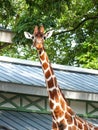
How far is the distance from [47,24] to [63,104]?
4174mm

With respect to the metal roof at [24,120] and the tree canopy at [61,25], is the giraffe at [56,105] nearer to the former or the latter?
the metal roof at [24,120]

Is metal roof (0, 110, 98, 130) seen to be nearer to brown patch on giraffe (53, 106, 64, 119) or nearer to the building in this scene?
the building

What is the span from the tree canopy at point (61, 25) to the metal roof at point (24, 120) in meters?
1.87

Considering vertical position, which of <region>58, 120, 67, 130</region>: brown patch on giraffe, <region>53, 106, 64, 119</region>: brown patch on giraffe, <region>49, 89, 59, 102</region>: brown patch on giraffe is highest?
<region>49, 89, 59, 102</region>: brown patch on giraffe

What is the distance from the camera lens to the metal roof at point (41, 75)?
627 inches

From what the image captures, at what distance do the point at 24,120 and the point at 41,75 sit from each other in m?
2.95

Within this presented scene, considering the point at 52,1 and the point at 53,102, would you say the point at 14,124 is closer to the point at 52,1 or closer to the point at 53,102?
the point at 53,102

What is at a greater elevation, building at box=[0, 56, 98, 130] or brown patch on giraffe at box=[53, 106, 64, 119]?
brown patch on giraffe at box=[53, 106, 64, 119]

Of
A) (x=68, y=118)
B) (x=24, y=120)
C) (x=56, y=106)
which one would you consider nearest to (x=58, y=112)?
(x=56, y=106)

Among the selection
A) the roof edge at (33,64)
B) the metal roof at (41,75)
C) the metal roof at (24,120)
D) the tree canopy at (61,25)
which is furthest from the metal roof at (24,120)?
the roof edge at (33,64)

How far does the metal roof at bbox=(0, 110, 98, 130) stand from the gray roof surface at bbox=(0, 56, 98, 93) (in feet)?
3.11

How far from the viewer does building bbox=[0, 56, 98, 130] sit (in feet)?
46.7

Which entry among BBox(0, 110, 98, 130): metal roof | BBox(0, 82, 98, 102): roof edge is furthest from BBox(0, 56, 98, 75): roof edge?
BBox(0, 82, 98, 102): roof edge

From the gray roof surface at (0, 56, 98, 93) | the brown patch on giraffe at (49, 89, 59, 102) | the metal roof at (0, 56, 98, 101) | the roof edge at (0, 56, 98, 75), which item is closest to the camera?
the brown patch on giraffe at (49, 89, 59, 102)
